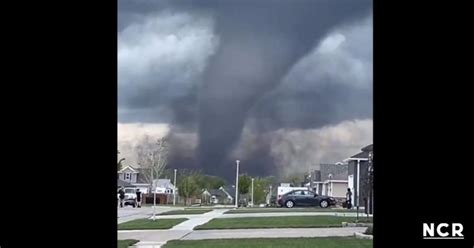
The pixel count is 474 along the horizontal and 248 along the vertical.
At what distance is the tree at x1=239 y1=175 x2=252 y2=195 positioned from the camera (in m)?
3.22

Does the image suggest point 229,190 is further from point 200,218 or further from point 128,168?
point 128,168

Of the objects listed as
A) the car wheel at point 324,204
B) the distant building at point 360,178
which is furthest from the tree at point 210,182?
the distant building at point 360,178

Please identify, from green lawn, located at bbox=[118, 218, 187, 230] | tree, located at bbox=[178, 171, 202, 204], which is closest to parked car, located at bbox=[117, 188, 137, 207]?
green lawn, located at bbox=[118, 218, 187, 230]

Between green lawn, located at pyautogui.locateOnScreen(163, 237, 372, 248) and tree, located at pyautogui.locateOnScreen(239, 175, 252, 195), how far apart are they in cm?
32

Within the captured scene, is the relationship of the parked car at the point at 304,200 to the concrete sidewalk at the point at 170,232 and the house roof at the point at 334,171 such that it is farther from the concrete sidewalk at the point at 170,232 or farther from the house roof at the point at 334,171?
the concrete sidewalk at the point at 170,232

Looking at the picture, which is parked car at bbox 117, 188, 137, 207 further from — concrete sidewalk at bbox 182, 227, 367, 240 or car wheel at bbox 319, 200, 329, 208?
car wheel at bbox 319, 200, 329, 208

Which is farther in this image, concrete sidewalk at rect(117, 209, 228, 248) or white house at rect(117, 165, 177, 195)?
concrete sidewalk at rect(117, 209, 228, 248)
